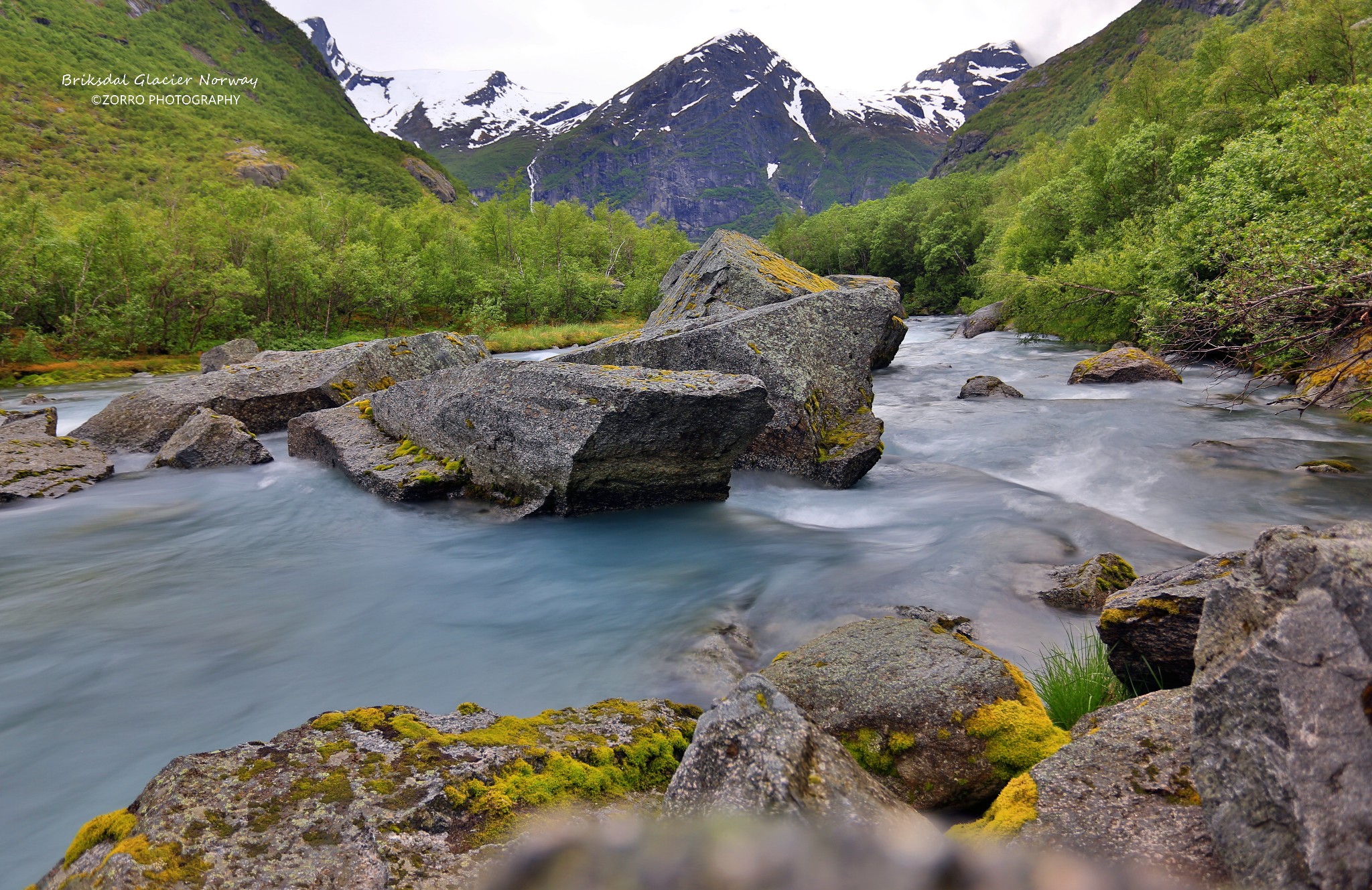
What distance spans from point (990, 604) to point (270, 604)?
28.8 ft

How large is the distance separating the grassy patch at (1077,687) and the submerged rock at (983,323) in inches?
1384

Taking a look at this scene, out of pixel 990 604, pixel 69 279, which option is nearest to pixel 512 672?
pixel 990 604

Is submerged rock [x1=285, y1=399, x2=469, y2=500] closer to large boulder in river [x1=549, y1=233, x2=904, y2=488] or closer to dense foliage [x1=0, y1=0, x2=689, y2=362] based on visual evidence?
large boulder in river [x1=549, y1=233, x2=904, y2=488]

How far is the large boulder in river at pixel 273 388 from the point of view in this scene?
15.1m

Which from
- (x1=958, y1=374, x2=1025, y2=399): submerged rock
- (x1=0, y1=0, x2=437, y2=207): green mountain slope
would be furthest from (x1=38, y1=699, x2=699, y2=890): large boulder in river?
(x1=0, y1=0, x2=437, y2=207): green mountain slope

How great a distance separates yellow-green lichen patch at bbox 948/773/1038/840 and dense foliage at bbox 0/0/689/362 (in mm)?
38986

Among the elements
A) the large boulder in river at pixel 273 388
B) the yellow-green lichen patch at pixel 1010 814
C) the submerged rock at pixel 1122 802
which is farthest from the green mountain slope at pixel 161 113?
the submerged rock at pixel 1122 802

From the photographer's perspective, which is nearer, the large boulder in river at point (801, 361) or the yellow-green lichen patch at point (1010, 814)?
the yellow-green lichen patch at point (1010, 814)

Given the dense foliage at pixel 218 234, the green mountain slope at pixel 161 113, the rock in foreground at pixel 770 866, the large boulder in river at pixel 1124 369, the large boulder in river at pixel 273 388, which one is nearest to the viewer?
the rock in foreground at pixel 770 866

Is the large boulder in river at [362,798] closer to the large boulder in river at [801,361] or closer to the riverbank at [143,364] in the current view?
the large boulder in river at [801,361]

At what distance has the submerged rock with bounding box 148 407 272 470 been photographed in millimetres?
13508

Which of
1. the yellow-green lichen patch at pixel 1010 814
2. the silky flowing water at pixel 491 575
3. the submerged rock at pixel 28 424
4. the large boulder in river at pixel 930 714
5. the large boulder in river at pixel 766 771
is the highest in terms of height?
the submerged rock at pixel 28 424

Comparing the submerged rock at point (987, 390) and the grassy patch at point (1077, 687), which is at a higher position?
the submerged rock at point (987, 390)

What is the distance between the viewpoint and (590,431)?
870 cm
